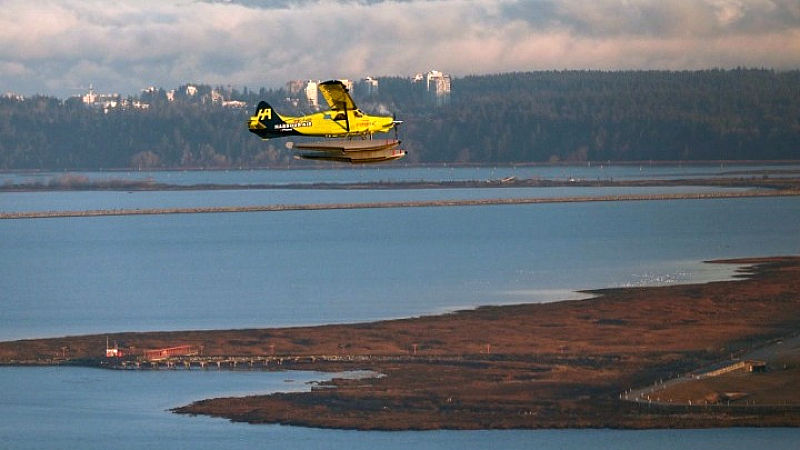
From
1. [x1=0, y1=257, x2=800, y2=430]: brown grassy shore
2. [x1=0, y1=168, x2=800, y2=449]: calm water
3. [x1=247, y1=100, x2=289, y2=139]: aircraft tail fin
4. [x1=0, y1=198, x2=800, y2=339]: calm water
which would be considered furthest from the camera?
[x1=0, y1=198, x2=800, y2=339]: calm water

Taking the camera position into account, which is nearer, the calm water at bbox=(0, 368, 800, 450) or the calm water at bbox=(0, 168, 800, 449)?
the calm water at bbox=(0, 368, 800, 450)

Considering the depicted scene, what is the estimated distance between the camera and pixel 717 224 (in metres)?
191

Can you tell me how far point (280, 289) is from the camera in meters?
121

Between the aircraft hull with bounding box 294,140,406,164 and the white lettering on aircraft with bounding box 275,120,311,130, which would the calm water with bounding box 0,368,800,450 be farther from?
the aircraft hull with bounding box 294,140,406,164

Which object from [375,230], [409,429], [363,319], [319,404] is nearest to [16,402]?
[319,404]

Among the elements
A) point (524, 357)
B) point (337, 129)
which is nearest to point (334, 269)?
point (524, 357)

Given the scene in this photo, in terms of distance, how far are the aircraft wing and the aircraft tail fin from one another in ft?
4.86

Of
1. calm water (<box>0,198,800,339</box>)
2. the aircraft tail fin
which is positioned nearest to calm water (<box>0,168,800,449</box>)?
calm water (<box>0,198,800,339</box>)

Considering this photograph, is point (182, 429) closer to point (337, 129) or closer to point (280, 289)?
point (337, 129)

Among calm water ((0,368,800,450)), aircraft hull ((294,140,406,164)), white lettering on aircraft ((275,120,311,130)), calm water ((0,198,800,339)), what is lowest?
calm water ((0,198,800,339))

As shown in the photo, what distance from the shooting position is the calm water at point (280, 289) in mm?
63781

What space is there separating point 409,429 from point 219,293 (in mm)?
56440

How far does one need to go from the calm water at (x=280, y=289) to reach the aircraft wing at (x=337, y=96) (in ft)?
73.7

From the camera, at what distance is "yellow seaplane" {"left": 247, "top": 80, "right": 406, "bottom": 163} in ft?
130
